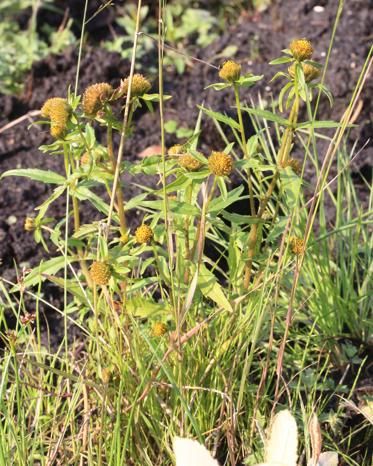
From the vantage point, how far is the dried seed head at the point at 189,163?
5.65 feet

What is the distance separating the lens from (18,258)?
2662mm

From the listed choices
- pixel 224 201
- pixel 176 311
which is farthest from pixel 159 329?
pixel 224 201

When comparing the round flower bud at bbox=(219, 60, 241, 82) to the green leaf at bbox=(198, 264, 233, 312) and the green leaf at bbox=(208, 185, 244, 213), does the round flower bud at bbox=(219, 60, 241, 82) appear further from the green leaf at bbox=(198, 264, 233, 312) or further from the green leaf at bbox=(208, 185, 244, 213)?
the green leaf at bbox=(198, 264, 233, 312)

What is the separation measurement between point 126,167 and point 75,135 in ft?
0.49

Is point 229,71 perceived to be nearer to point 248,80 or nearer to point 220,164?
point 248,80

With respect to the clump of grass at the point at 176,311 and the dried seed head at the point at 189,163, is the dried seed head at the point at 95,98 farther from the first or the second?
the dried seed head at the point at 189,163

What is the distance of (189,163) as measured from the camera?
5.65 feet

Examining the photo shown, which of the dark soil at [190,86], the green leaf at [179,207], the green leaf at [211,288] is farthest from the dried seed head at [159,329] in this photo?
the dark soil at [190,86]

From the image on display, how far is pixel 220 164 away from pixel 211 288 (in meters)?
0.31

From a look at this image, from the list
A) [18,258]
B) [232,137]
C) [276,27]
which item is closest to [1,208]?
[18,258]

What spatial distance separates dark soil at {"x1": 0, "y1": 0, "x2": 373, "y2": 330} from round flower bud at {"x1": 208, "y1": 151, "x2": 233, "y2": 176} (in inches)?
41.6

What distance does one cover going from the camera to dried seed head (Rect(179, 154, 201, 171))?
5.65 feet

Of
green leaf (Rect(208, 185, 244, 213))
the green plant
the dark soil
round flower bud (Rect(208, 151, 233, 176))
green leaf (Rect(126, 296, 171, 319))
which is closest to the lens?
round flower bud (Rect(208, 151, 233, 176))

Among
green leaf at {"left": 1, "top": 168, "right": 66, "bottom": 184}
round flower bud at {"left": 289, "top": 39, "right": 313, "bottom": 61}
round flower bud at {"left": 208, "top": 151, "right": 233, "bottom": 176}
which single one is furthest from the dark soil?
round flower bud at {"left": 289, "top": 39, "right": 313, "bottom": 61}
